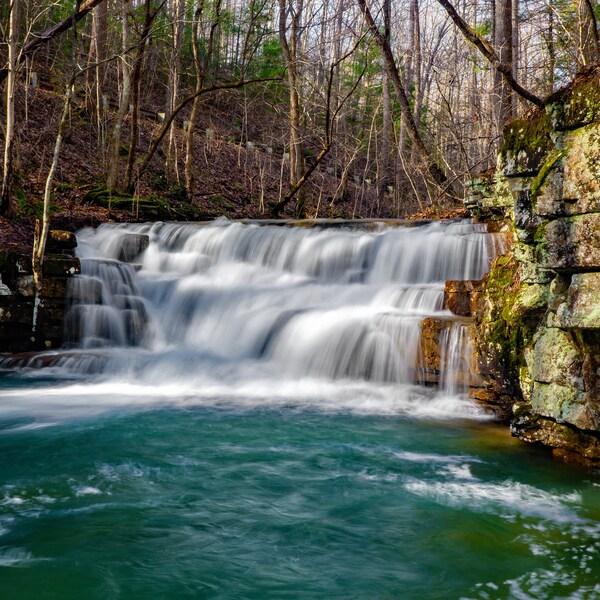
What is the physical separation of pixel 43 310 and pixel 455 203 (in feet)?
36.8

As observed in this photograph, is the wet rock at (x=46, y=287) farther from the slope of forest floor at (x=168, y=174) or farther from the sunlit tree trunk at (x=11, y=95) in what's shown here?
the sunlit tree trunk at (x=11, y=95)

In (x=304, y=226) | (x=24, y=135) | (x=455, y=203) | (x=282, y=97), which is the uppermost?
(x=282, y=97)

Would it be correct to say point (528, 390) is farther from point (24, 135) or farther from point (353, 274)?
point (24, 135)

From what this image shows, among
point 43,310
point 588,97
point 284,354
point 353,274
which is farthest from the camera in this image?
point 353,274

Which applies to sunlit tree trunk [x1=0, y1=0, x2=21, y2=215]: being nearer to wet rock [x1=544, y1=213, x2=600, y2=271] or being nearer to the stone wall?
the stone wall

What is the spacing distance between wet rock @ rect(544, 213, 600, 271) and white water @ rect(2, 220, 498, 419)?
1.93 meters

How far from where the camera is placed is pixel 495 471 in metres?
4.73

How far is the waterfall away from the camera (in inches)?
307

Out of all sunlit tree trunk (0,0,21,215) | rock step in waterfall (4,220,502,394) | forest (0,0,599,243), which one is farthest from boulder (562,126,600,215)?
sunlit tree trunk (0,0,21,215)

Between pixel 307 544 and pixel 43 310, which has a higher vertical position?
pixel 43 310

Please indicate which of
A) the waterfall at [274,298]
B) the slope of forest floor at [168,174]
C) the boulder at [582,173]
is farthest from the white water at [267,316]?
the boulder at [582,173]

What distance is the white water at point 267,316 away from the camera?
7270 millimetres

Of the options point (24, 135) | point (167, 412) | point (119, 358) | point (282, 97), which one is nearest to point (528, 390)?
point (167, 412)

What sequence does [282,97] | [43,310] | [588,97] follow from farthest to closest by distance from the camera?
[282,97] → [43,310] → [588,97]
